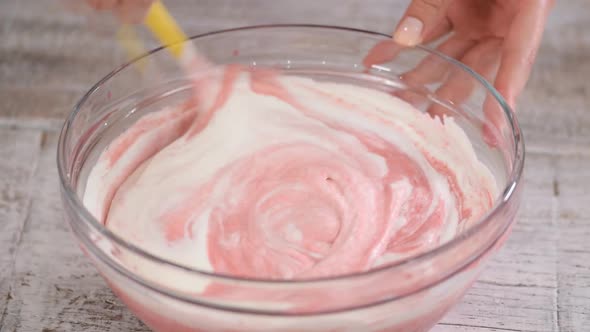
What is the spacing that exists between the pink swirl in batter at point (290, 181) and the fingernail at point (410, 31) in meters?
0.12

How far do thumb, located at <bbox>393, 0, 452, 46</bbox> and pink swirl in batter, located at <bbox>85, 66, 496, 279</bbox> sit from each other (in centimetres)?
12

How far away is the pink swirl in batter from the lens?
3.73 feet

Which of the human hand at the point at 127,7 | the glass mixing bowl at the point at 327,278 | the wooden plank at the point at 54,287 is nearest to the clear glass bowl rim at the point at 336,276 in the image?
the glass mixing bowl at the point at 327,278

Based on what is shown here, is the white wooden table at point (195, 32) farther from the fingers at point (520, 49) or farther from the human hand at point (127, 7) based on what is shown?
the human hand at point (127, 7)

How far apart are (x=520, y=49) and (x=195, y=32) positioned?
2.88 feet

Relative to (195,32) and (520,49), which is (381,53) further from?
(195,32)

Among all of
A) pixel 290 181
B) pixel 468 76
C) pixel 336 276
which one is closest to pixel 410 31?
pixel 468 76

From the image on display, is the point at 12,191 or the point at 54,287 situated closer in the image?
the point at 54,287

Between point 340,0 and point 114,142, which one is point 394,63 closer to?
point 114,142

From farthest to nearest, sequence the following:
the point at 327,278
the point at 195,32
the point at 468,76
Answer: the point at 195,32
the point at 468,76
the point at 327,278

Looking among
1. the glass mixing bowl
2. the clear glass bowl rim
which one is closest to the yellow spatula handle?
the glass mixing bowl

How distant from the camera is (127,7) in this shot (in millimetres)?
1332

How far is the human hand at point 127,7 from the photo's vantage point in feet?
4.35

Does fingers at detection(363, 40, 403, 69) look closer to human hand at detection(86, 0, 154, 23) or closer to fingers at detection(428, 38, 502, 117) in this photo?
fingers at detection(428, 38, 502, 117)
